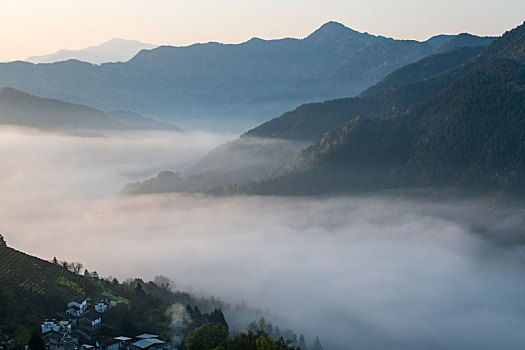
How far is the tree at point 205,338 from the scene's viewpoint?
73.7 m

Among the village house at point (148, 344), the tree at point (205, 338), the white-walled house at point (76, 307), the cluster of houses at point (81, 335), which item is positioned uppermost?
the white-walled house at point (76, 307)

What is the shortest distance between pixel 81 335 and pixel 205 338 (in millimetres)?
14567

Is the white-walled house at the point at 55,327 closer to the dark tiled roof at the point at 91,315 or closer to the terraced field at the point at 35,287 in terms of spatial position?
the terraced field at the point at 35,287

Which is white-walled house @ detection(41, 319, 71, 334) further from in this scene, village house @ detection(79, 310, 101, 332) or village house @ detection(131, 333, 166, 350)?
village house @ detection(131, 333, 166, 350)

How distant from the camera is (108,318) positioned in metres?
80.3

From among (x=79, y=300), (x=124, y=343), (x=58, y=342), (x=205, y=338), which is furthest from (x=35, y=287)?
(x=205, y=338)

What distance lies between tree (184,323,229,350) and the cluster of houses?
11.8 feet

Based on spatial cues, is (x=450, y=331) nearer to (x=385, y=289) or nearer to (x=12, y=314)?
(x=385, y=289)

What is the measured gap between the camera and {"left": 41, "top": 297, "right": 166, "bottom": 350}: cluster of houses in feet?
224

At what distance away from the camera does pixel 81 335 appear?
241 feet

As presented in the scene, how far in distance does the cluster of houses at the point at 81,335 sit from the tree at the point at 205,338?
3590 millimetres

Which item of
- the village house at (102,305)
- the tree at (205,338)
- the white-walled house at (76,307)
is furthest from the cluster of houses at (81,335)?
the tree at (205,338)

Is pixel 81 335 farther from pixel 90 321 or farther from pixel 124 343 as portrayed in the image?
pixel 124 343

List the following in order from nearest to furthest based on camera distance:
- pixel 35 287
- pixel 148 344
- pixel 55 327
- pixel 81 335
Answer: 1. pixel 148 344
2. pixel 55 327
3. pixel 81 335
4. pixel 35 287
